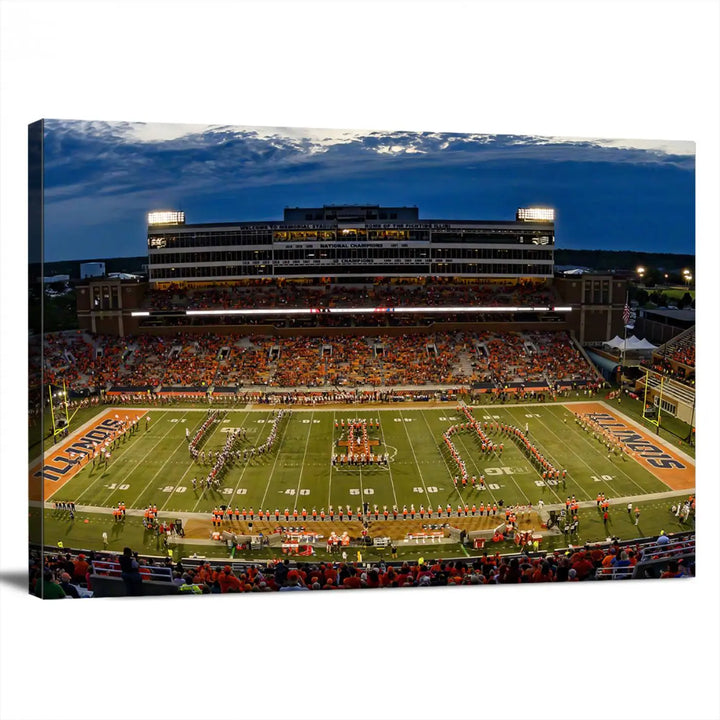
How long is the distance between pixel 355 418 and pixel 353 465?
4.13 meters

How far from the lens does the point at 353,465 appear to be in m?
20.0

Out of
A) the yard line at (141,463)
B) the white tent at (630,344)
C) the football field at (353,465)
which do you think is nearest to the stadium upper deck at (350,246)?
the white tent at (630,344)

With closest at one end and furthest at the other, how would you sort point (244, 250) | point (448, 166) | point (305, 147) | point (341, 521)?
point (341, 521) < point (305, 147) < point (448, 166) < point (244, 250)

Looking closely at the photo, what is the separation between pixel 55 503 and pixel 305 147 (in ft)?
37.6

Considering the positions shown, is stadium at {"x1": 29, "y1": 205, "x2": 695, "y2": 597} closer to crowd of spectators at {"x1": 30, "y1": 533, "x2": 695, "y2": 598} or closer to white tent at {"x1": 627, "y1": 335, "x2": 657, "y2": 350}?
crowd of spectators at {"x1": 30, "y1": 533, "x2": 695, "y2": 598}

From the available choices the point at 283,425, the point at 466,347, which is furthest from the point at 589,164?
the point at 283,425

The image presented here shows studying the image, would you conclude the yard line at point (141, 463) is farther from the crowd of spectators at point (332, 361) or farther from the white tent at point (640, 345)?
the white tent at point (640, 345)

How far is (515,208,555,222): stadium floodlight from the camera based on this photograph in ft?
78.3

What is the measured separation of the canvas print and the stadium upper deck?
9 centimetres

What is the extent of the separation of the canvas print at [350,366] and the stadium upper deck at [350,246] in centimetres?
9

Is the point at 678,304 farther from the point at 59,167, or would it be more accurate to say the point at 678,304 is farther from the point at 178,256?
the point at 59,167

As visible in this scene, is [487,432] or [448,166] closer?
[448,166]

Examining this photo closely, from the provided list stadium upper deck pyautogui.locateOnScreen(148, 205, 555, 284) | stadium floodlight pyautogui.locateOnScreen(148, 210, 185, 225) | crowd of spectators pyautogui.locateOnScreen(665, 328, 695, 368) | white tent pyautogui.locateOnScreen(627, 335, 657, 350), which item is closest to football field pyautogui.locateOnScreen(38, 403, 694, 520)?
crowd of spectators pyautogui.locateOnScreen(665, 328, 695, 368)

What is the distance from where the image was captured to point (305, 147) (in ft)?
61.7
